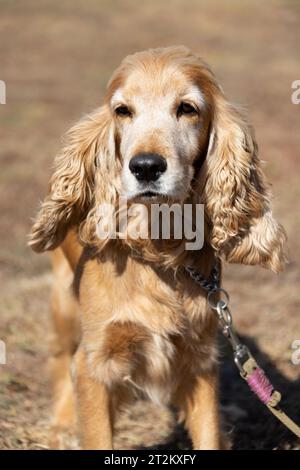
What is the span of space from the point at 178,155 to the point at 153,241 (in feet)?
1.88

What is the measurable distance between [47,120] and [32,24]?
9.17m

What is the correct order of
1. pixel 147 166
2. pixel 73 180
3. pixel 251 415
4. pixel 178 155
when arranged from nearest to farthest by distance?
pixel 147 166
pixel 178 155
pixel 73 180
pixel 251 415

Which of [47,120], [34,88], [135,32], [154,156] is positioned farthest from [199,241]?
[135,32]

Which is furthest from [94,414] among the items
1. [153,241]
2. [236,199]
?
[236,199]

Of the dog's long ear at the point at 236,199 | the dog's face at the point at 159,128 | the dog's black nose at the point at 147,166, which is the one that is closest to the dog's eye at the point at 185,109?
the dog's face at the point at 159,128

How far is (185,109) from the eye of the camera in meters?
3.57

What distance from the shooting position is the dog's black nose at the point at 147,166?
318 centimetres

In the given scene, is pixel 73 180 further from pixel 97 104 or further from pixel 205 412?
pixel 97 104

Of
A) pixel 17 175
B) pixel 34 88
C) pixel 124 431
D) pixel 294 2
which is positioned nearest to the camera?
pixel 124 431

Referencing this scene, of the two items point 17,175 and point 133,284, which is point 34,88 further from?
point 133,284


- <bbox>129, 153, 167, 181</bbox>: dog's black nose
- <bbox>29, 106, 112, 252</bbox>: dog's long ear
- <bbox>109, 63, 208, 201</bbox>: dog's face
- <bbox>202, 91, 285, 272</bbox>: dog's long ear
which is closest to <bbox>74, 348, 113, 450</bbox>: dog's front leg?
<bbox>29, 106, 112, 252</bbox>: dog's long ear

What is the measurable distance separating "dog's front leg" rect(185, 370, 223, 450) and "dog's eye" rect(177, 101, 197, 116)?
1386mm

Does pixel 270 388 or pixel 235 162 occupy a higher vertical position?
pixel 235 162
